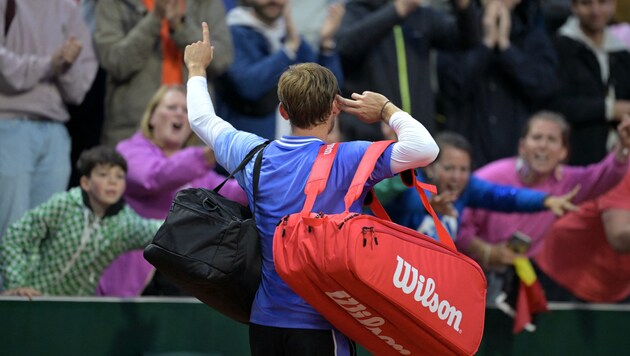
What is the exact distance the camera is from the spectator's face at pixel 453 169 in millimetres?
7695

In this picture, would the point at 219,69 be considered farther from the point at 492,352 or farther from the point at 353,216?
the point at 353,216

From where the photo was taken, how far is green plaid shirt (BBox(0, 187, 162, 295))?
6.71m

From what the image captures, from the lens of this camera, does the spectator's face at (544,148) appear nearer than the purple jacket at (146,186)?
No

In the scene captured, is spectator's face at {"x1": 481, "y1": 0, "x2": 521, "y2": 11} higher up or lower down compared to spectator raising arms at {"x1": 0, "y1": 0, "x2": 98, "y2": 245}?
higher up

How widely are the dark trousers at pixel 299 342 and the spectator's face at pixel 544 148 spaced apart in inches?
151

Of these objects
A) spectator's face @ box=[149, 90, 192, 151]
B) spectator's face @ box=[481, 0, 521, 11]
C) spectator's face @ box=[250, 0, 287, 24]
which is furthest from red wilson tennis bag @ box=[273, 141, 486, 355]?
spectator's face @ box=[481, 0, 521, 11]

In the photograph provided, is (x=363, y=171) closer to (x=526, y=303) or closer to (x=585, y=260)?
(x=526, y=303)

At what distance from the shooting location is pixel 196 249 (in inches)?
180

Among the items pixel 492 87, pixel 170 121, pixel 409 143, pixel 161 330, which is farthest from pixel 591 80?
pixel 409 143

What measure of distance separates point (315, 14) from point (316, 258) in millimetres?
5021

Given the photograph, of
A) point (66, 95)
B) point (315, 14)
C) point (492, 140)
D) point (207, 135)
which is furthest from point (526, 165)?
point (207, 135)

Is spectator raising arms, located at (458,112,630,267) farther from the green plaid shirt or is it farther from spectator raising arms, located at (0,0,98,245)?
spectator raising arms, located at (0,0,98,245)

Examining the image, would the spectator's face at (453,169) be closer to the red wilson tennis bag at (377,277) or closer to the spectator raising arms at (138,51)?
the spectator raising arms at (138,51)

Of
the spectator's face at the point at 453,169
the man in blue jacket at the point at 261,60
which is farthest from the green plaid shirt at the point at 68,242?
the spectator's face at the point at 453,169
